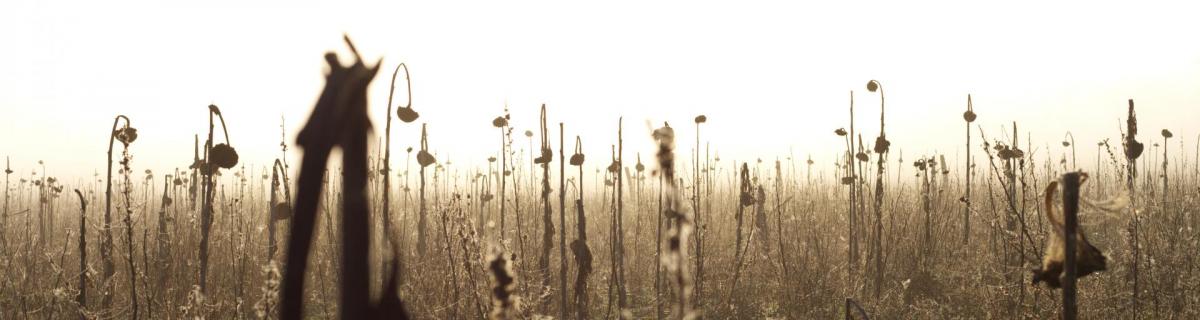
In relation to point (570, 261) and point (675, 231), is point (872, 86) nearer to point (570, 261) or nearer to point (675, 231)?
point (570, 261)

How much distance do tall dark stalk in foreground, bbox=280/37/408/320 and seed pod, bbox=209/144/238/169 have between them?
1.18 m

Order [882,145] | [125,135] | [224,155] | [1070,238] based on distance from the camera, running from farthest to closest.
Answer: [882,145]
[125,135]
[224,155]
[1070,238]

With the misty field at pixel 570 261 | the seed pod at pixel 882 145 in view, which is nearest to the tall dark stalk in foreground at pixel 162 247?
the misty field at pixel 570 261

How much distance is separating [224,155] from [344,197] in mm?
1236

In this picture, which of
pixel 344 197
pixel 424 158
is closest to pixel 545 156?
pixel 424 158

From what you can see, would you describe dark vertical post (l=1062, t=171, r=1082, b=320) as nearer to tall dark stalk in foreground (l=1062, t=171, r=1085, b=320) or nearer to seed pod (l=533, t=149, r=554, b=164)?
tall dark stalk in foreground (l=1062, t=171, r=1085, b=320)

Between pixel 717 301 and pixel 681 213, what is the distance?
4011mm

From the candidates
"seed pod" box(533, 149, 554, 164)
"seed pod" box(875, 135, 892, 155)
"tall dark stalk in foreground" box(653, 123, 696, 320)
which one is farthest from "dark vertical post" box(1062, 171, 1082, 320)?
"seed pod" box(875, 135, 892, 155)

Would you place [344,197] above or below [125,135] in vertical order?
below

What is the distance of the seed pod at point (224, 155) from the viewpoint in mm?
1274

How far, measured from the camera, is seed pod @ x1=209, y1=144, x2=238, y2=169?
1274mm

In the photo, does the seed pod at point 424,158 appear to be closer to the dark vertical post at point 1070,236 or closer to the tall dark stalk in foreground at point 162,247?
the tall dark stalk in foreground at point 162,247

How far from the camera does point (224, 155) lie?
1.29 m

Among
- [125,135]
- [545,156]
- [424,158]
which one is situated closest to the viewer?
[125,135]
